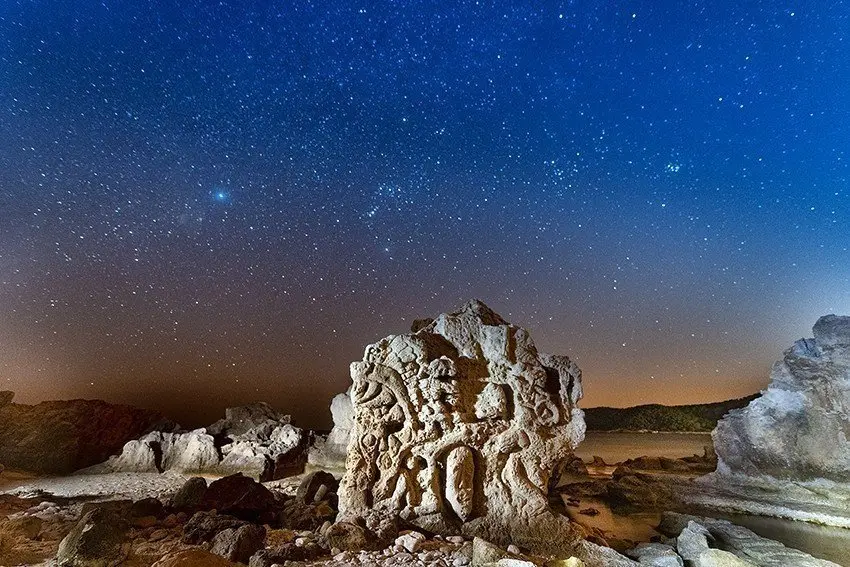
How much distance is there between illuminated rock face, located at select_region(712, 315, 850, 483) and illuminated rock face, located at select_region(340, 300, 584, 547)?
10.5 m

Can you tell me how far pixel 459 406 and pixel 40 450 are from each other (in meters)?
18.5

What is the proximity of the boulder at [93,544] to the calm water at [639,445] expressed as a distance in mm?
22242

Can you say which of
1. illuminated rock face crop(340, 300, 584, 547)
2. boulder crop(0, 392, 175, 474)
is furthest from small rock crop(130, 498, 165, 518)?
boulder crop(0, 392, 175, 474)

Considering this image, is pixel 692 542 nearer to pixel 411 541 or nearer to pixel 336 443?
pixel 411 541

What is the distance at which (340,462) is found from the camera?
15.9 meters

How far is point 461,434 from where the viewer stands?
7320 millimetres

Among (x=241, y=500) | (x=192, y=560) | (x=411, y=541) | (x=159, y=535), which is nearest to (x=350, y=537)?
(x=411, y=541)

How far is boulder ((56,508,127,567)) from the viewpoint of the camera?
522 centimetres

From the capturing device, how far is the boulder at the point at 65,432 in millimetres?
16109

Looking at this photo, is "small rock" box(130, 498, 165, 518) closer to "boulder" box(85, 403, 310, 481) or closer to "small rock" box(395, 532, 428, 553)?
"small rock" box(395, 532, 428, 553)

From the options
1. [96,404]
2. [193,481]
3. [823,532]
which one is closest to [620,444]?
[823,532]

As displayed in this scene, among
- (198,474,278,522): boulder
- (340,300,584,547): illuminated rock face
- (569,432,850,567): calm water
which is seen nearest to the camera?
(340,300,584,547): illuminated rock face

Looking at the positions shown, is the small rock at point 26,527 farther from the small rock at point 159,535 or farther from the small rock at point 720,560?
the small rock at point 720,560

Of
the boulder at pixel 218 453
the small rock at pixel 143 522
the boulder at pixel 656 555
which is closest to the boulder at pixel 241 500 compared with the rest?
the small rock at pixel 143 522
